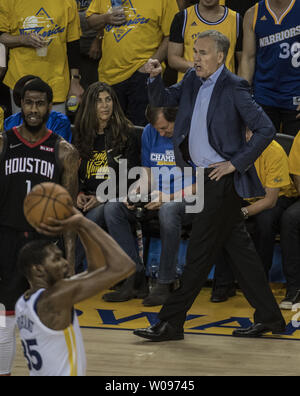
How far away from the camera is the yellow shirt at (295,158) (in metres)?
6.45

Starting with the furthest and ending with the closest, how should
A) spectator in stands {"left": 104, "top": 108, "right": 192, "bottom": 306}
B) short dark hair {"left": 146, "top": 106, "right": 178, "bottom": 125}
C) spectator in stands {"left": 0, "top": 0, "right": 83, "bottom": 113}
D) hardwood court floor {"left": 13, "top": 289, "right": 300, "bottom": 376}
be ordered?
spectator in stands {"left": 0, "top": 0, "right": 83, "bottom": 113} → short dark hair {"left": 146, "top": 106, "right": 178, "bottom": 125} → spectator in stands {"left": 104, "top": 108, "right": 192, "bottom": 306} → hardwood court floor {"left": 13, "top": 289, "right": 300, "bottom": 376}

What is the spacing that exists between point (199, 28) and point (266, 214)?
5.95 feet

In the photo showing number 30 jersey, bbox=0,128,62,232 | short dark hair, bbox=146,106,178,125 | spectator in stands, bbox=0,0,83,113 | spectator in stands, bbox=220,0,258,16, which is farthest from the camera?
spectator in stands, bbox=220,0,258,16

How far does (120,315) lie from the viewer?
5965 mm

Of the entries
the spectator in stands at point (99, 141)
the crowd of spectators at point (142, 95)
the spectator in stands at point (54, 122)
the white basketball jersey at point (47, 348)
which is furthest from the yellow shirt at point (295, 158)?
the white basketball jersey at point (47, 348)

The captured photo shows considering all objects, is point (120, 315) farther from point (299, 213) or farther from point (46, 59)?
point (46, 59)

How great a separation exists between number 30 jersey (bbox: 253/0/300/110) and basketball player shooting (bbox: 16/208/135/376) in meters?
4.00

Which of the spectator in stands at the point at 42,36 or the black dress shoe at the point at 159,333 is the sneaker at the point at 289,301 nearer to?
the black dress shoe at the point at 159,333

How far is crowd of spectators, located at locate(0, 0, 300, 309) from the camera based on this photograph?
6.36 m

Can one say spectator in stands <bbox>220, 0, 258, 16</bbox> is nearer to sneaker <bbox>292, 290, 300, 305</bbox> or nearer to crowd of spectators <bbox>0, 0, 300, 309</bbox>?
crowd of spectators <bbox>0, 0, 300, 309</bbox>

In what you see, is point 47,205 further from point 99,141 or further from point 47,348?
point 99,141
